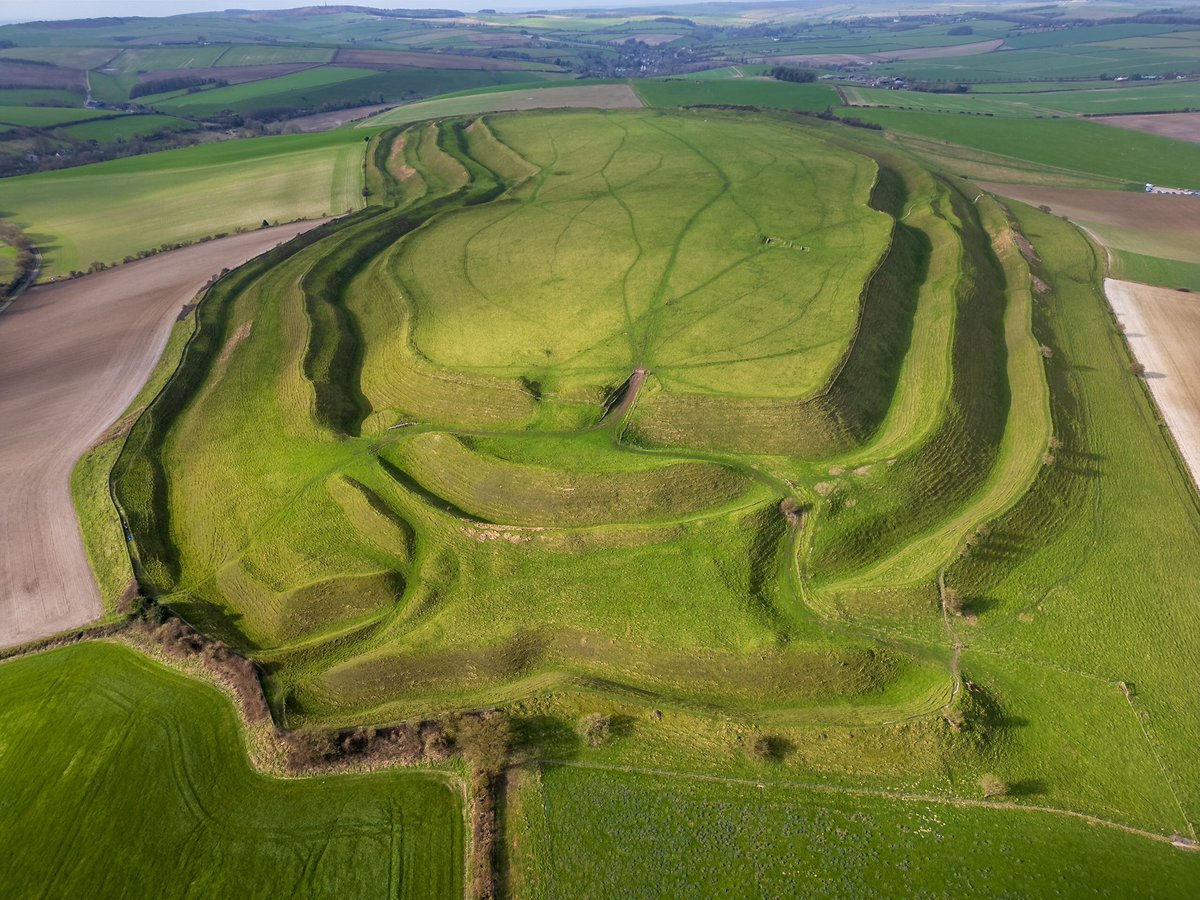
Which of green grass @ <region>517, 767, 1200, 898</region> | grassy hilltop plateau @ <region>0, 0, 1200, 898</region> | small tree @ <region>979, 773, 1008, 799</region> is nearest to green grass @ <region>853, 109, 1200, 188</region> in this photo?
grassy hilltop plateau @ <region>0, 0, 1200, 898</region>

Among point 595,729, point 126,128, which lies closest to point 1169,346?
point 595,729

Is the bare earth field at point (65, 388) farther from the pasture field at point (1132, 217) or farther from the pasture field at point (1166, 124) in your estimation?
the pasture field at point (1166, 124)

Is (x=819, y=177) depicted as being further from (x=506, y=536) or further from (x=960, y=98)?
(x=960, y=98)

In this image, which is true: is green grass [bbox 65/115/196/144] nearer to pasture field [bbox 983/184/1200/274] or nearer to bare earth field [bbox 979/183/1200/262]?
bare earth field [bbox 979/183/1200/262]

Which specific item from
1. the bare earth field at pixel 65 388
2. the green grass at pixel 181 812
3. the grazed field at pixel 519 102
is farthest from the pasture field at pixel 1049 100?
the green grass at pixel 181 812

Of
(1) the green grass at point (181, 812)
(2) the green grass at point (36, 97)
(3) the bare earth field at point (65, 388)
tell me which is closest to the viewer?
(1) the green grass at point (181, 812)

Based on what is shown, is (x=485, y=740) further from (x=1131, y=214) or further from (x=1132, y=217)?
(x=1131, y=214)

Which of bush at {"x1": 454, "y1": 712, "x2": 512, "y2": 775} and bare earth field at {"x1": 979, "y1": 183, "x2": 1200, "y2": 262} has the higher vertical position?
bare earth field at {"x1": 979, "y1": 183, "x2": 1200, "y2": 262}
